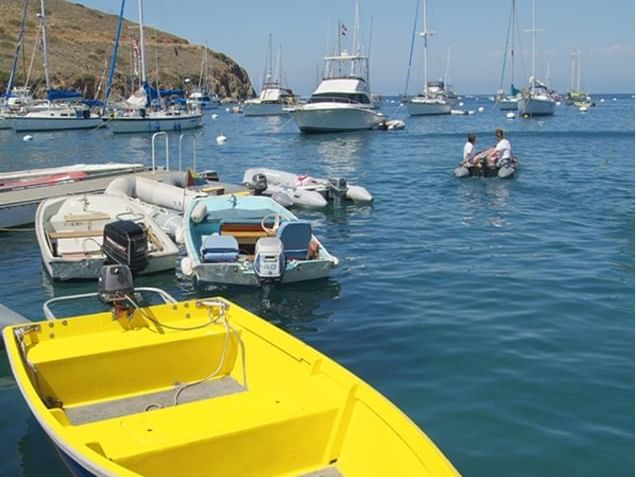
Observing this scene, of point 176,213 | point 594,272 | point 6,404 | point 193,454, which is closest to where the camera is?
point 193,454

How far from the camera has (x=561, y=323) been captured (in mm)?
9906

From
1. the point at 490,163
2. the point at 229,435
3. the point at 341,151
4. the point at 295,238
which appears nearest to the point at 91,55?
the point at 341,151

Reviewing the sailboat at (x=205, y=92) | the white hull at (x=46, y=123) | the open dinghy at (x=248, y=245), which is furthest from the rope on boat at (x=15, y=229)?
the sailboat at (x=205, y=92)

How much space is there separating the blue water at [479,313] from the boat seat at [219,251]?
57 centimetres

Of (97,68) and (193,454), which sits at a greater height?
(97,68)

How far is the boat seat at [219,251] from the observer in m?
11.2

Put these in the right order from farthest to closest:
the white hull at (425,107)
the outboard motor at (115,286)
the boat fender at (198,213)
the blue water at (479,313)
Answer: the white hull at (425,107)
the boat fender at (198,213)
the outboard motor at (115,286)
the blue water at (479,313)

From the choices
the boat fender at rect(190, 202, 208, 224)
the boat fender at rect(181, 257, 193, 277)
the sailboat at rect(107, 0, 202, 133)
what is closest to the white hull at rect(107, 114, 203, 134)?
the sailboat at rect(107, 0, 202, 133)

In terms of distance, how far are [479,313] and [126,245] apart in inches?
212

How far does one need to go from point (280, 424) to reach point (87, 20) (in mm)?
133588

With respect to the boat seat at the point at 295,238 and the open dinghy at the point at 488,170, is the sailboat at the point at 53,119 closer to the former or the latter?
the open dinghy at the point at 488,170

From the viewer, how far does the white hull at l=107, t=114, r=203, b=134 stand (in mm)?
50000

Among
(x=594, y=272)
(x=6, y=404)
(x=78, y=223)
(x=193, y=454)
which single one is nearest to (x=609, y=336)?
(x=594, y=272)

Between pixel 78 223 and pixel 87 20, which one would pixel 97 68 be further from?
pixel 78 223
